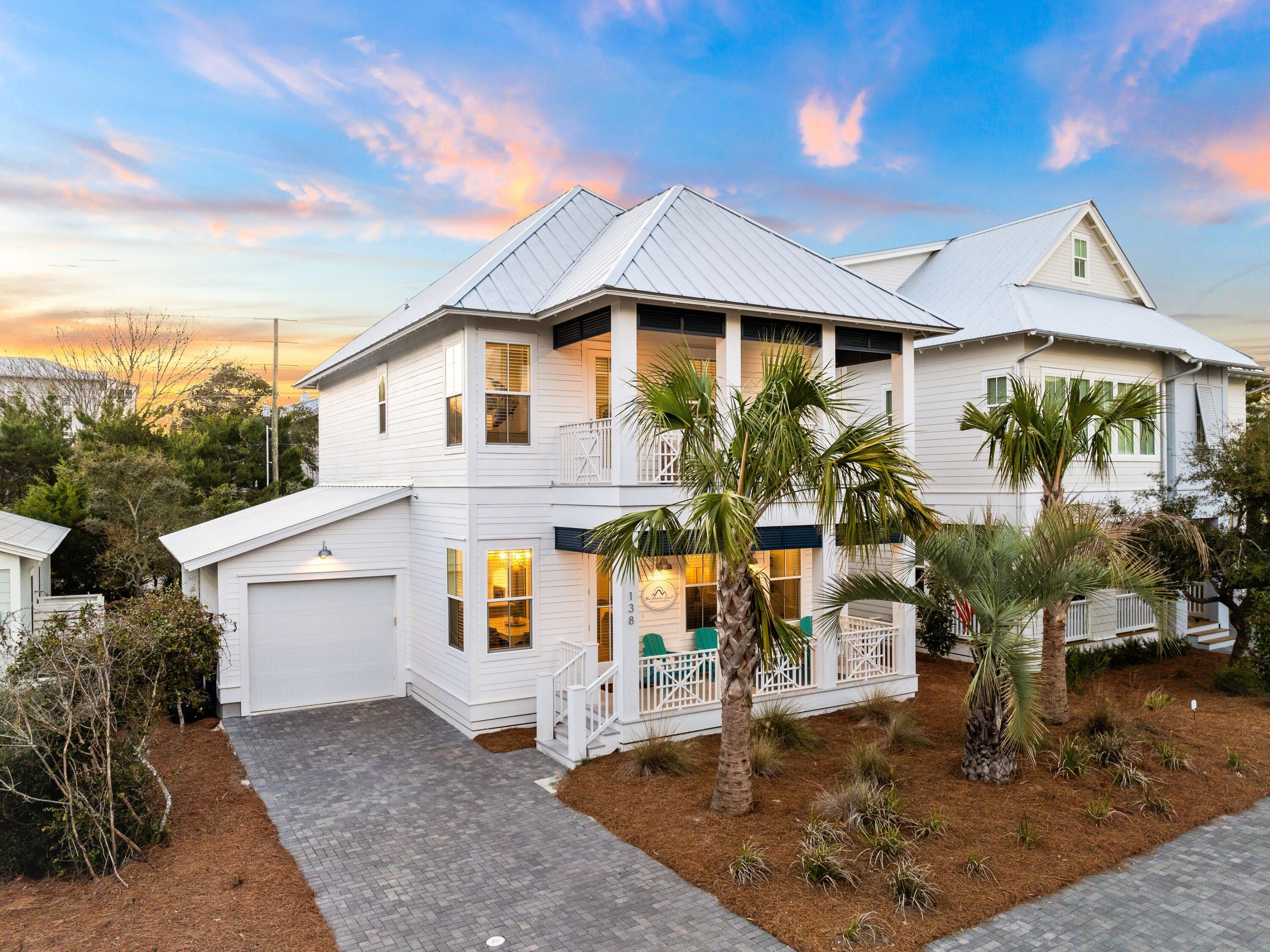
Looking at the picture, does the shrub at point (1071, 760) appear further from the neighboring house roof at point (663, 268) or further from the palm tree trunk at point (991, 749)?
the neighboring house roof at point (663, 268)

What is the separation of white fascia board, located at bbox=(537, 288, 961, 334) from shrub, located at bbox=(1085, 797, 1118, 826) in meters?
7.50

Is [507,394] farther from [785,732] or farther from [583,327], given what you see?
[785,732]

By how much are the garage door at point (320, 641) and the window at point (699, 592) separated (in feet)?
17.6

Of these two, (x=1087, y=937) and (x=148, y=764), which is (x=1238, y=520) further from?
(x=148, y=764)

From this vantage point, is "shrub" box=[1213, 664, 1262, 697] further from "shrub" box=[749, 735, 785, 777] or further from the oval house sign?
the oval house sign

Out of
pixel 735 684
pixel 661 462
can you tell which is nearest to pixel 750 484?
pixel 735 684

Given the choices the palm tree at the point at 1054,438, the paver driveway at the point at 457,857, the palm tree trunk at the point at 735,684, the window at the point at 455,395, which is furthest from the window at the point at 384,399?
the palm tree at the point at 1054,438

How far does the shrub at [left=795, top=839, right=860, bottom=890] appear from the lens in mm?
6852

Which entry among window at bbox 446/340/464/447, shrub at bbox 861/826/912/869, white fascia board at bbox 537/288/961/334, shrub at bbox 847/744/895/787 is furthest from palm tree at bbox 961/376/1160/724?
→ window at bbox 446/340/464/447

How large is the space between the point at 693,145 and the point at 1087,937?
1653 centimetres

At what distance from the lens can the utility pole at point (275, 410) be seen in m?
33.4

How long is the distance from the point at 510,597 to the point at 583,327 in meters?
4.29

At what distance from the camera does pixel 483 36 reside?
46.1 feet

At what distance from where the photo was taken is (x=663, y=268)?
11.5 metres
